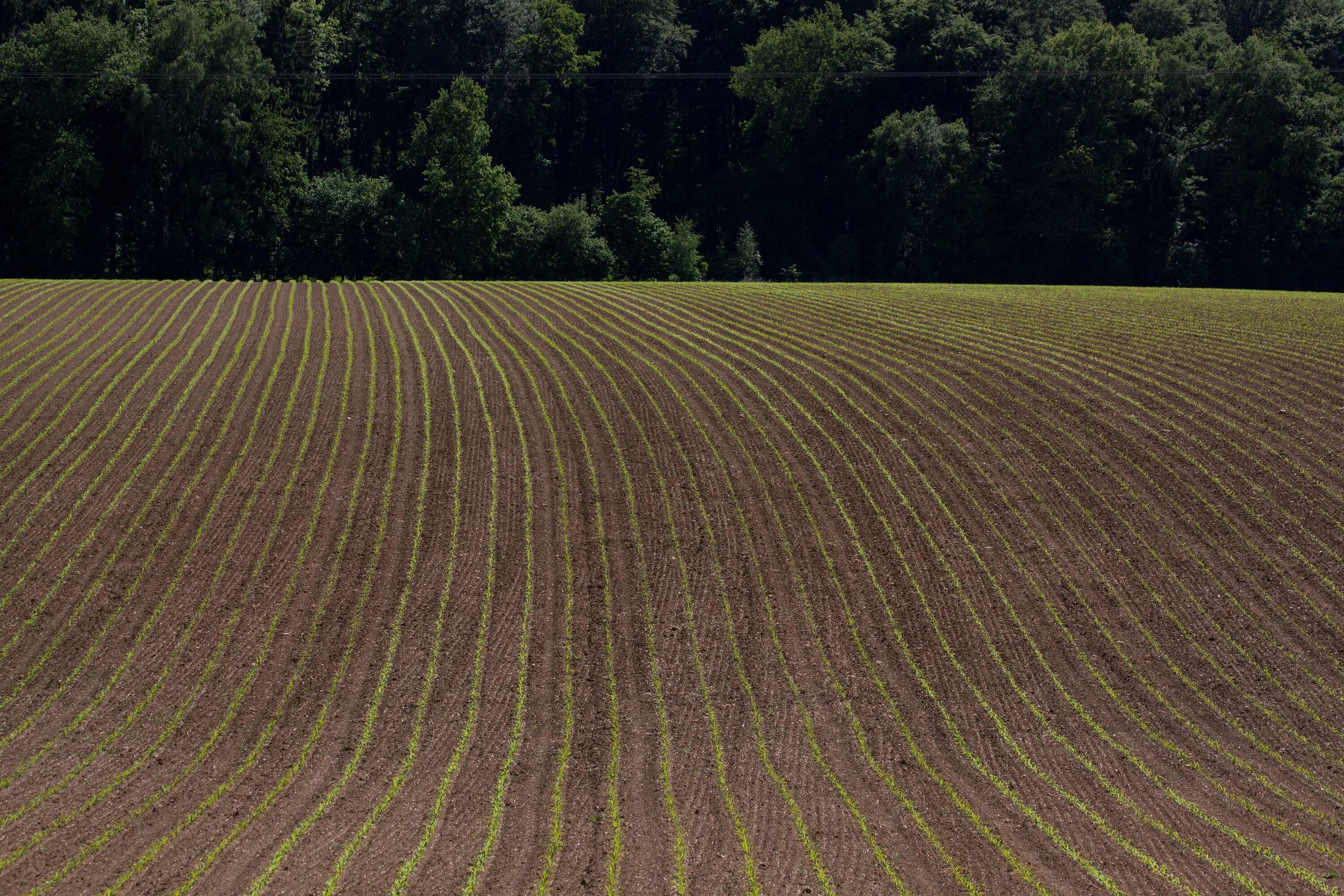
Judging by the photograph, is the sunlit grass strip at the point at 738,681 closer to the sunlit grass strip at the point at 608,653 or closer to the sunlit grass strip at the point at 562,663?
the sunlit grass strip at the point at 608,653

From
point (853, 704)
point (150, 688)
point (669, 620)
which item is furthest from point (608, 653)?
point (150, 688)

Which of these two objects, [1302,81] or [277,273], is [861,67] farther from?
[277,273]

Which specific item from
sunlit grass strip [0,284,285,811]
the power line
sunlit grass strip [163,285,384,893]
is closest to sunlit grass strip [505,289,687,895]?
sunlit grass strip [163,285,384,893]

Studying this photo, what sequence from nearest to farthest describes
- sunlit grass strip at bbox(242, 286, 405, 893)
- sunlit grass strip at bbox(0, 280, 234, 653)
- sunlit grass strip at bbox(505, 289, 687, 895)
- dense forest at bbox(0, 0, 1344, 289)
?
sunlit grass strip at bbox(242, 286, 405, 893) → sunlit grass strip at bbox(505, 289, 687, 895) → sunlit grass strip at bbox(0, 280, 234, 653) → dense forest at bbox(0, 0, 1344, 289)

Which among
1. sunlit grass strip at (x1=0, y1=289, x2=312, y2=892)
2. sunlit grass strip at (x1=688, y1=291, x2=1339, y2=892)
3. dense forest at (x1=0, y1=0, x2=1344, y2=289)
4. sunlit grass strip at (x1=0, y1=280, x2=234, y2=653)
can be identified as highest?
dense forest at (x1=0, y1=0, x2=1344, y2=289)

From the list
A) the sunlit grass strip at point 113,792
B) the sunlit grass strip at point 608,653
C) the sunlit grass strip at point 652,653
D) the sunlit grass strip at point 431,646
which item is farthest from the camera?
the sunlit grass strip at point 431,646

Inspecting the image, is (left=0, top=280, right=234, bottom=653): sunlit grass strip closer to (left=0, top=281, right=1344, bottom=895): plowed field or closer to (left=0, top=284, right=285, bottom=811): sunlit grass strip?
(left=0, top=281, right=1344, bottom=895): plowed field

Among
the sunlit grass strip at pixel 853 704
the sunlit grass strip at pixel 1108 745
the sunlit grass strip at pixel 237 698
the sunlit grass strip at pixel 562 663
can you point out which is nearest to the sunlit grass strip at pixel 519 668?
the sunlit grass strip at pixel 562 663
